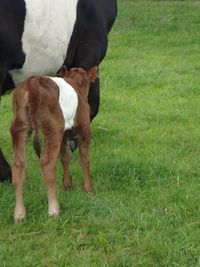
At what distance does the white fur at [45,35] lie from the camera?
479 cm

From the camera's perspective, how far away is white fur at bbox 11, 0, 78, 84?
4.79 m

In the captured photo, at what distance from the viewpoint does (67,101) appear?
443 centimetres

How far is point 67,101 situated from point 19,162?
501 millimetres

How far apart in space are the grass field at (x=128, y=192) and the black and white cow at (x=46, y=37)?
0.84m

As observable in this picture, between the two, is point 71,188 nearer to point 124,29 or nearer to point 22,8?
point 22,8

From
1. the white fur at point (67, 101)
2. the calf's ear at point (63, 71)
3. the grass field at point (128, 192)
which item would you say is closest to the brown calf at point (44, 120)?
the white fur at point (67, 101)

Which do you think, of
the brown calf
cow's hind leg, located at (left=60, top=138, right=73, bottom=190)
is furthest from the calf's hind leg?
the brown calf

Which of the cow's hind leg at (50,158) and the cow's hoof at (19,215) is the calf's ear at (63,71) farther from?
the cow's hoof at (19,215)

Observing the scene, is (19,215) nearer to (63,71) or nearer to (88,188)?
(88,188)

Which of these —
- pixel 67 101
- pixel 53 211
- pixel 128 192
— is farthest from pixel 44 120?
pixel 128 192

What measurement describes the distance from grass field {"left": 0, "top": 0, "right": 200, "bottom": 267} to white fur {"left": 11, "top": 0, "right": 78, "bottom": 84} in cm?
89

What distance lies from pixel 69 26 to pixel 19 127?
1.08m

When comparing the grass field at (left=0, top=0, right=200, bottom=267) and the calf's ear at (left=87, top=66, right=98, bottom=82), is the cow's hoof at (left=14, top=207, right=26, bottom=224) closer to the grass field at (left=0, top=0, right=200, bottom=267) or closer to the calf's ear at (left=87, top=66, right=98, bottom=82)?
the grass field at (left=0, top=0, right=200, bottom=267)

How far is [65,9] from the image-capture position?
16.5ft
